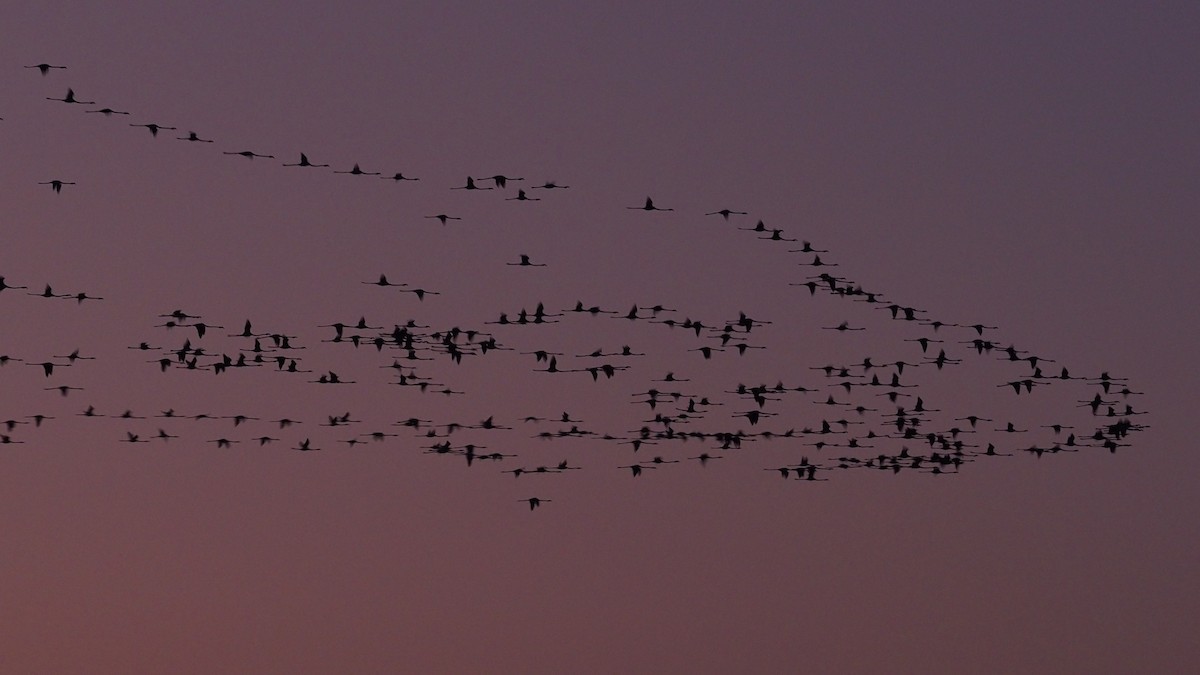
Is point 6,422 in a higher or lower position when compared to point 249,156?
lower

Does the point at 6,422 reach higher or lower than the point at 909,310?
lower

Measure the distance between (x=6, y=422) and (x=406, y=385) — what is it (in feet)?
53.6

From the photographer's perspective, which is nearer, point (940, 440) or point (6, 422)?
point (6, 422)

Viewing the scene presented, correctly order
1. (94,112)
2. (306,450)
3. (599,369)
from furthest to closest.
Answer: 1. (306,450)
2. (599,369)
3. (94,112)

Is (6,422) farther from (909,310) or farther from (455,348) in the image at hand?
(909,310)

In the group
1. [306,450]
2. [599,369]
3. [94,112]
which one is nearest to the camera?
[94,112]

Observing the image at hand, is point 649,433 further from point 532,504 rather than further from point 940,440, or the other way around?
point 940,440

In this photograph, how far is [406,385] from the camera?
97.7 metres

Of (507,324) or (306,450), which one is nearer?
(507,324)

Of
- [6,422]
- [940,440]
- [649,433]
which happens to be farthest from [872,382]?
[6,422]

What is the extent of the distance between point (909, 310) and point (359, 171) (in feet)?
84.8

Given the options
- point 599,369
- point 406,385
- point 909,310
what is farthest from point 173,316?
point 909,310

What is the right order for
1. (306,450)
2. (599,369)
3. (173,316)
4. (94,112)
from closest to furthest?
(94,112)
(173,316)
(599,369)
(306,450)

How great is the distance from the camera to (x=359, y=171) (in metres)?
88.6
